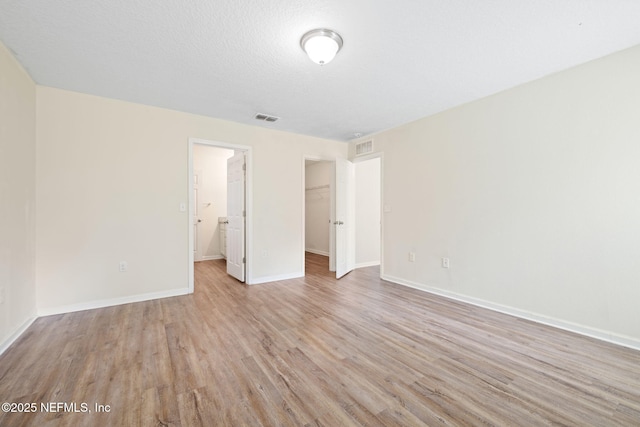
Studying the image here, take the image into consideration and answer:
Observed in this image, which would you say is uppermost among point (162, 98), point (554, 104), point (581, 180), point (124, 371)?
point (162, 98)

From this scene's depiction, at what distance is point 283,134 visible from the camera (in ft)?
14.3

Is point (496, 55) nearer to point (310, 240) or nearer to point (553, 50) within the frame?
point (553, 50)

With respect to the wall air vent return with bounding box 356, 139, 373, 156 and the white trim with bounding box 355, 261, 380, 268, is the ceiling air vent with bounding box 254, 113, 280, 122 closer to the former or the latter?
the wall air vent return with bounding box 356, 139, 373, 156

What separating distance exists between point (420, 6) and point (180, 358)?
301 cm

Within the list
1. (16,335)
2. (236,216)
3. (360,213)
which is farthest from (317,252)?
(16,335)

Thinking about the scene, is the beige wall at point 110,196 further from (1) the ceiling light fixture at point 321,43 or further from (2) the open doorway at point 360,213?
(1) the ceiling light fixture at point 321,43

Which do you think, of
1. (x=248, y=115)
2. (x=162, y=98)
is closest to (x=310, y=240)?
(x=248, y=115)

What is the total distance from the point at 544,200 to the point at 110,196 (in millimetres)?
4752

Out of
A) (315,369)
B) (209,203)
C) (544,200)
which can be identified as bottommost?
(315,369)

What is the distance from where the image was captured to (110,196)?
3096mm

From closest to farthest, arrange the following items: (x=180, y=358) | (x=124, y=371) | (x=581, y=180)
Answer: (x=124, y=371) → (x=180, y=358) → (x=581, y=180)

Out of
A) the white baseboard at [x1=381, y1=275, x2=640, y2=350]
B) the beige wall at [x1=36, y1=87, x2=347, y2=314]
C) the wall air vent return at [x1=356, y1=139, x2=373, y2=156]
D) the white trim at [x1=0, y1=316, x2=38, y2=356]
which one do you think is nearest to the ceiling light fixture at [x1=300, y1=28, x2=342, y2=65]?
the beige wall at [x1=36, y1=87, x2=347, y2=314]

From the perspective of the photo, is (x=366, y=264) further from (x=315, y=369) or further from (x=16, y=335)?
(x=16, y=335)

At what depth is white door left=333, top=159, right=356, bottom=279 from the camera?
4496 millimetres
